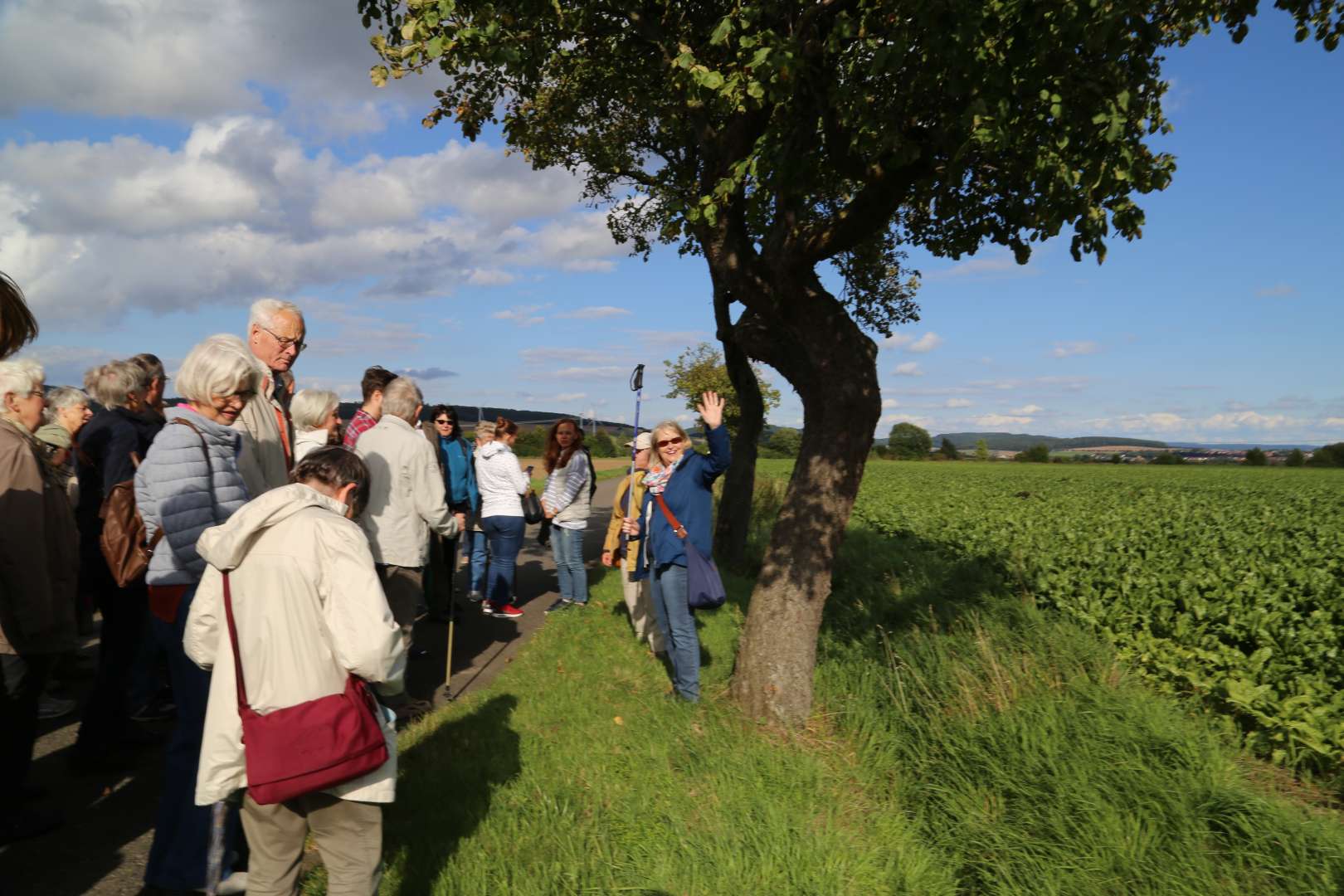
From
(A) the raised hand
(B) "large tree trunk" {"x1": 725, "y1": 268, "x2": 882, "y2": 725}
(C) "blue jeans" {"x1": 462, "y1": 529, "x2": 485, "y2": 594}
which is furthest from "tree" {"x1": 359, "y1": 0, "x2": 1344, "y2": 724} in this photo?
(C) "blue jeans" {"x1": 462, "y1": 529, "x2": 485, "y2": 594}

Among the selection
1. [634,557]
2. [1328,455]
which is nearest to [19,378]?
[634,557]

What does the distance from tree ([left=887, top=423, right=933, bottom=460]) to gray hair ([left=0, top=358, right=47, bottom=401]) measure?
91.4m

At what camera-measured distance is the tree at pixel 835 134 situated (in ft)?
13.0

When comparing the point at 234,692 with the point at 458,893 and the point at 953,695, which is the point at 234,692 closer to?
the point at 458,893

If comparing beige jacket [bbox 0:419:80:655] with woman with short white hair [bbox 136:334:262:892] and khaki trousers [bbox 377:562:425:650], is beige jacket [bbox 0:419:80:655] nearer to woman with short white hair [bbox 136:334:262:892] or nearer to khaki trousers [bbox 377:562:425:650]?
woman with short white hair [bbox 136:334:262:892]

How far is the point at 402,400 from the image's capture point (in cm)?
536

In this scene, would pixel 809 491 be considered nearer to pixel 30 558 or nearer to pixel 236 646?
pixel 236 646

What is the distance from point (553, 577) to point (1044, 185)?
8.61m

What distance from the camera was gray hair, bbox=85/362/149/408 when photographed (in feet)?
15.0

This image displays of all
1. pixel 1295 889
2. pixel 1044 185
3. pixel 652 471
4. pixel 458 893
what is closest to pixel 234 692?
pixel 458 893

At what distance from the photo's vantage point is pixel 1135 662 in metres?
5.97

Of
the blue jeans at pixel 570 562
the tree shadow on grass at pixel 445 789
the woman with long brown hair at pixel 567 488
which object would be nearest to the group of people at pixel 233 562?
the tree shadow on grass at pixel 445 789

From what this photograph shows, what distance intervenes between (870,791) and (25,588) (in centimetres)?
454

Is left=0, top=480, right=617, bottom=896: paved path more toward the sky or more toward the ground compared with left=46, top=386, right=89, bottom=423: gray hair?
more toward the ground
